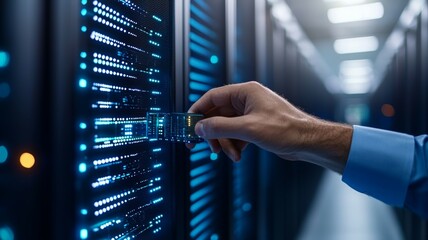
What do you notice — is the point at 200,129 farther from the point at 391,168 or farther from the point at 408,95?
the point at 408,95

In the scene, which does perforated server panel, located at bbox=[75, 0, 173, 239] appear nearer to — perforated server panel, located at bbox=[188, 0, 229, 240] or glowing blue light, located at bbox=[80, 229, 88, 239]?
glowing blue light, located at bbox=[80, 229, 88, 239]

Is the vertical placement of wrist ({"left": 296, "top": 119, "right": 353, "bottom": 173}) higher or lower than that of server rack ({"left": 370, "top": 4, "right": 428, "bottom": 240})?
lower

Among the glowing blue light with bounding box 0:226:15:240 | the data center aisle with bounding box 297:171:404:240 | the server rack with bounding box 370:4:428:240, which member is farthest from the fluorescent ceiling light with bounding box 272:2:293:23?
the glowing blue light with bounding box 0:226:15:240

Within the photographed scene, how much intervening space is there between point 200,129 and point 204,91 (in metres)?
0.64

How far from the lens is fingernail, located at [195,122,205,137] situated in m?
0.91

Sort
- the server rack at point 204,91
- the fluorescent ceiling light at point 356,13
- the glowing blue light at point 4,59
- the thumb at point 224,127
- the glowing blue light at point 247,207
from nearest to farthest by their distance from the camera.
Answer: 1. the glowing blue light at point 4,59
2. the thumb at point 224,127
3. the server rack at point 204,91
4. the glowing blue light at point 247,207
5. the fluorescent ceiling light at point 356,13

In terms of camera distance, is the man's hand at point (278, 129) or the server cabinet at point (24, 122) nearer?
the server cabinet at point (24, 122)

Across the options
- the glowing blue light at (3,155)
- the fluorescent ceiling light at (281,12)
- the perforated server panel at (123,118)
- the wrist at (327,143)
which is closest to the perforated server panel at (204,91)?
the perforated server panel at (123,118)

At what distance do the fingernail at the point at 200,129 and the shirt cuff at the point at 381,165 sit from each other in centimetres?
41

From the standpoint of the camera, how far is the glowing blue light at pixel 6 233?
2.14ft

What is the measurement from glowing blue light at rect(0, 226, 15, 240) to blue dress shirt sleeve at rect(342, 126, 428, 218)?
0.81 m

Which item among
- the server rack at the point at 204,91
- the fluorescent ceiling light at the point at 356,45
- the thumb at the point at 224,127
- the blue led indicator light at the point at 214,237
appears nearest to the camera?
the thumb at the point at 224,127

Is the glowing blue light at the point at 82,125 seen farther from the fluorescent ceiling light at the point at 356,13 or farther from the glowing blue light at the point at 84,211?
the fluorescent ceiling light at the point at 356,13

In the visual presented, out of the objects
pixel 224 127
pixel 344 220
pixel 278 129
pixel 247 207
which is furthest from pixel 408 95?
pixel 224 127
